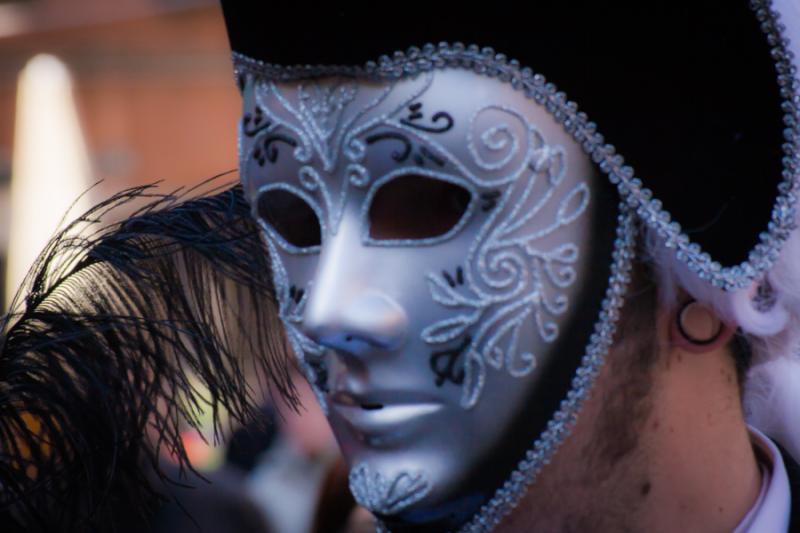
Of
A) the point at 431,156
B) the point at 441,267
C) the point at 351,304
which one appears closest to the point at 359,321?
the point at 351,304

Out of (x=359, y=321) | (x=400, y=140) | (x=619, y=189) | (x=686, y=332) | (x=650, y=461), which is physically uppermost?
(x=400, y=140)

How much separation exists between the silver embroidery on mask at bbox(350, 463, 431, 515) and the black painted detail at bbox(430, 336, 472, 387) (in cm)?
14

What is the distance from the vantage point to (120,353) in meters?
1.67

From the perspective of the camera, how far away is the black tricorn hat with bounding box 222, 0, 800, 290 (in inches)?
55.6

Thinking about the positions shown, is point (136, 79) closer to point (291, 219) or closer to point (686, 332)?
point (291, 219)

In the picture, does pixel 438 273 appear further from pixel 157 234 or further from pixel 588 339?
pixel 157 234

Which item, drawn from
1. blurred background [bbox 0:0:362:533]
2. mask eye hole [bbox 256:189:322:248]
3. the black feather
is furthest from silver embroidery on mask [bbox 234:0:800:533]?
blurred background [bbox 0:0:362:533]

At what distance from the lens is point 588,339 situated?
1464 mm

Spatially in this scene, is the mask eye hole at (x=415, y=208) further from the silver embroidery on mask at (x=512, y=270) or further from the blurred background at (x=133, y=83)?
the blurred background at (x=133, y=83)

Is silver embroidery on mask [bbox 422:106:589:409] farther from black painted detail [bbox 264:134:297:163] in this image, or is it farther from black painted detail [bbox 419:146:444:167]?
black painted detail [bbox 264:134:297:163]

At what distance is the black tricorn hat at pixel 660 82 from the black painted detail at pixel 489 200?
0.13m

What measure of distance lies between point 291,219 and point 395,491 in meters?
0.41

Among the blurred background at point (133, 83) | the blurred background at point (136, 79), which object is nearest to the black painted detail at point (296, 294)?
the blurred background at point (133, 83)

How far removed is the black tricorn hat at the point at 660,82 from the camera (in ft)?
4.63
